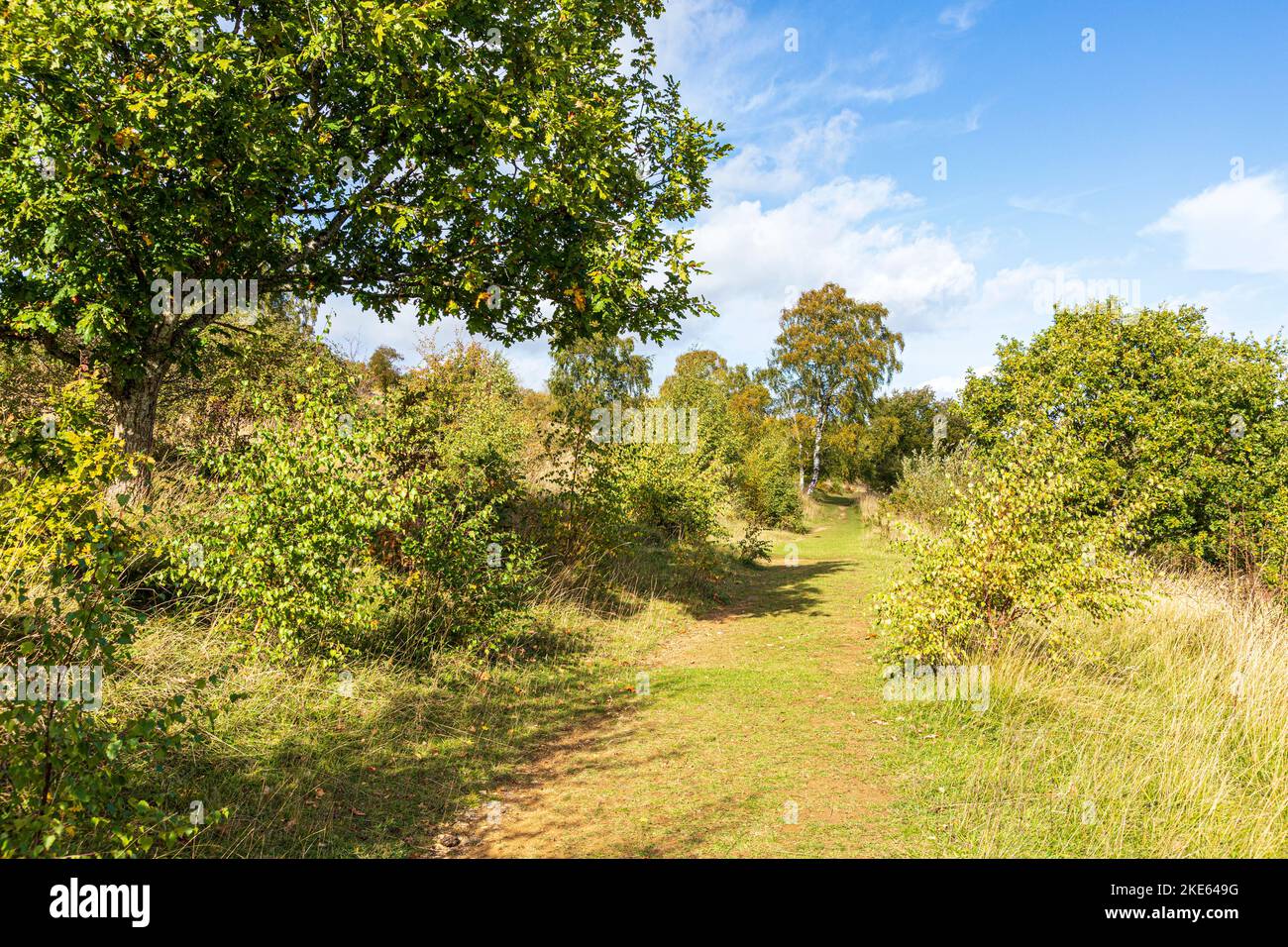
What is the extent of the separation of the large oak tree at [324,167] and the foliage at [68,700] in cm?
287

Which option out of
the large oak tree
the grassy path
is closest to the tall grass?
the grassy path

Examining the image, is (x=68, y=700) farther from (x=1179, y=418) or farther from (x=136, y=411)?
(x=1179, y=418)

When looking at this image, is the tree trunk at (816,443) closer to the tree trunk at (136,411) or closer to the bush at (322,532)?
the bush at (322,532)

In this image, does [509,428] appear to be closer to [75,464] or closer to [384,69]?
[384,69]

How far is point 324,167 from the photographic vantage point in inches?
341

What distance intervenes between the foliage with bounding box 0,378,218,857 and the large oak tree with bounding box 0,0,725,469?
113 inches

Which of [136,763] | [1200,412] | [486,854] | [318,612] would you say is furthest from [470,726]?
[1200,412]

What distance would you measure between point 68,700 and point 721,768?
494 centimetres

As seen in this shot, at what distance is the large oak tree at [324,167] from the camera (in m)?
7.11

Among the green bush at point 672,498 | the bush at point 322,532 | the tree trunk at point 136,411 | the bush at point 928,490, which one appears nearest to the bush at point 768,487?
the bush at point 928,490

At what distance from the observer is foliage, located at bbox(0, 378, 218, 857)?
321 centimetres

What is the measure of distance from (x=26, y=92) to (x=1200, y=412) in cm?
1928

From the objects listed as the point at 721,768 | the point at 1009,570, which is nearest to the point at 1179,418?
the point at 1009,570

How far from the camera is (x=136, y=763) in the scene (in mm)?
4988
